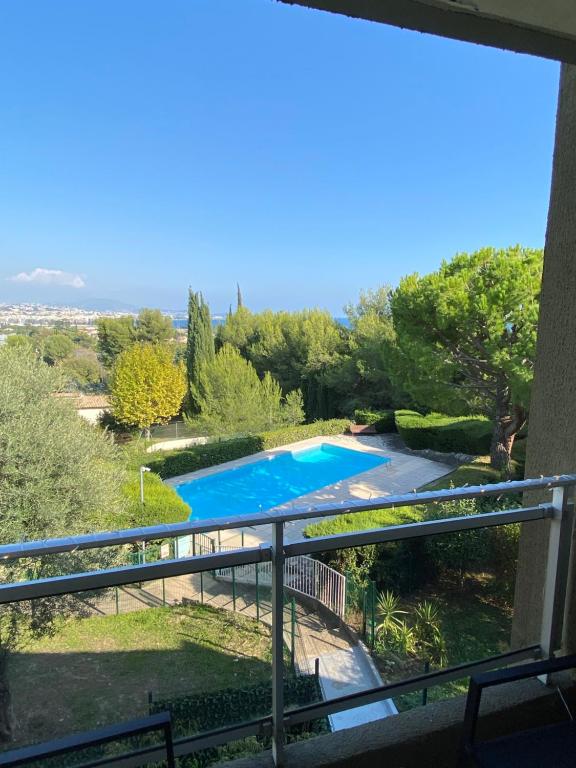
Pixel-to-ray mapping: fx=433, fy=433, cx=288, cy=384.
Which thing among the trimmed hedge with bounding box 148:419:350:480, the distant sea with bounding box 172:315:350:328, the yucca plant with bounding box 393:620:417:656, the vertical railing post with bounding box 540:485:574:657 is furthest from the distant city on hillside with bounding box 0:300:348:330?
the vertical railing post with bounding box 540:485:574:657

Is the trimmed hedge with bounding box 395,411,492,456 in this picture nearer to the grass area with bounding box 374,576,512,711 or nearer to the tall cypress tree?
the tall cypress tree

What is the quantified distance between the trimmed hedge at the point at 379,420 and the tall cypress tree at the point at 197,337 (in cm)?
988

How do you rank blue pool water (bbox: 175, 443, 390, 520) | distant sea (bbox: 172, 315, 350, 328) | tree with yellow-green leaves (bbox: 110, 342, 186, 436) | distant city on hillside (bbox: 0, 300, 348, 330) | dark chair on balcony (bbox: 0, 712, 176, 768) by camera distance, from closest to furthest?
dark chair on balcony (bbox: 0, 712, 176, 768) < blue pool water (bbox: 175, 443, 390, 520) < tree with yellow-green leaves (bbox: 110, 342, 186, 436) < distant sea (bbox: 172, 315, 350, 328) < distant city on hillside (bbox: 0, 300, 348, 330)

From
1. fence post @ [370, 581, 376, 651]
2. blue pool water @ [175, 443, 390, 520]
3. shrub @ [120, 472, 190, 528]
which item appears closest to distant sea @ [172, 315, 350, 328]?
blue pool water @ [175, 443, 390, 520]

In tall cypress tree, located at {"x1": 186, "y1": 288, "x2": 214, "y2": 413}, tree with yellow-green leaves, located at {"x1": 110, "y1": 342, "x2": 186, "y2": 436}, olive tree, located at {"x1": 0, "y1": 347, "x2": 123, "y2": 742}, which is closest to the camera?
olive tree, located at {"x1": 0, "y1": 347, "x2": 123, "y2": 742}

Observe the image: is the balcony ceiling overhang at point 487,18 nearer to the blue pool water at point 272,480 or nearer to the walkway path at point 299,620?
the walkway path at point 299,620

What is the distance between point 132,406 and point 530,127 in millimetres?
18902

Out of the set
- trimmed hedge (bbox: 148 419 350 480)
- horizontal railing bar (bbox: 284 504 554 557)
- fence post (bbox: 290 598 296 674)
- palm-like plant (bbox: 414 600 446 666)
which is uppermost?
horizontal railing bar (bbox: 284 504 554 557)

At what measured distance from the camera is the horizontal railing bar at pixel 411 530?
1.02m

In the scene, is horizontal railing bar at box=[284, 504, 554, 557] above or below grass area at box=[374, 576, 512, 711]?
above

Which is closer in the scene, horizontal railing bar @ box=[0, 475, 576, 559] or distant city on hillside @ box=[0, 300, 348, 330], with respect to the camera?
horizontal railing bar @ box=[0, 475, 576, 559]

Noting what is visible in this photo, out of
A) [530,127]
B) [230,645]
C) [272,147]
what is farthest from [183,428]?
[230,645]

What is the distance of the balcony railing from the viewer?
2.63 ft

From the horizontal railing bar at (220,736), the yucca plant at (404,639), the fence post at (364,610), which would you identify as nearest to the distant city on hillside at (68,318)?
the fence post at (364,610)
